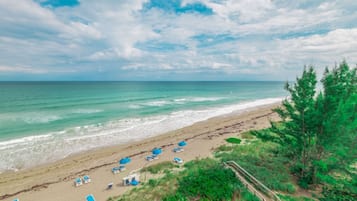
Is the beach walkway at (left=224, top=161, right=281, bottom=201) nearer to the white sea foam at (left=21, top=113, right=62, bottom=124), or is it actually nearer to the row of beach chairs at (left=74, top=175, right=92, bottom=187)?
the row of beach chairs at (left=74, top=175, right=92, bottom=187)

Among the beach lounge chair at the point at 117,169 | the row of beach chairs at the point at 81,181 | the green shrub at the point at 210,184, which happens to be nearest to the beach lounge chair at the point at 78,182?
the row of beach chairs at the point at 81,181

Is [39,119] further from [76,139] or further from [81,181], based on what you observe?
[81,181]

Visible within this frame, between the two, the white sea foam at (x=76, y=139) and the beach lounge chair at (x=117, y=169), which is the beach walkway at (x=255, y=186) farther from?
the white sea foam at (x=76, y=139)

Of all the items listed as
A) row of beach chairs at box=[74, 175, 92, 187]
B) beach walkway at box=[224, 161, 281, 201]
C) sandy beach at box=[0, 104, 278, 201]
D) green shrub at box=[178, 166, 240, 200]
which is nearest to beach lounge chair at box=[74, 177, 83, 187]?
row of beach chairs at box=[74, 175, 92, 187]

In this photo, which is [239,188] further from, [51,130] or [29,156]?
[51,130]

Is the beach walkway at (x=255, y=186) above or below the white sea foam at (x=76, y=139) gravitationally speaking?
above

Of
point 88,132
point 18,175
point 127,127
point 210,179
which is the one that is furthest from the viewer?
point 127,127

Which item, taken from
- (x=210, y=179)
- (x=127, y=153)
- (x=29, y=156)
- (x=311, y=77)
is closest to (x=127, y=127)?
(x=127, y=153)
